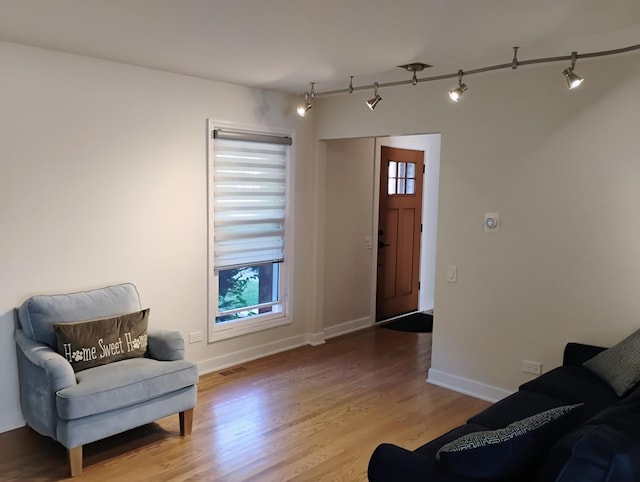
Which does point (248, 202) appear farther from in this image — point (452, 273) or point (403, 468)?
point (403, 468)

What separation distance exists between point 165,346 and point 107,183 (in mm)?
1266

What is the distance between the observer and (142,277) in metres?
4.09

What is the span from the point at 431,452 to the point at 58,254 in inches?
108

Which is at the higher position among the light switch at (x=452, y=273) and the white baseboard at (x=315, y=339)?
the light switch at (x=452, y=273)

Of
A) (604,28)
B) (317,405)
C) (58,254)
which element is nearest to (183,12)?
(58,254)

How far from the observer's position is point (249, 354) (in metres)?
4.92

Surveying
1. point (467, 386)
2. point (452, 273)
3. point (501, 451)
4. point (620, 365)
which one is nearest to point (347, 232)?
point (452, 273)

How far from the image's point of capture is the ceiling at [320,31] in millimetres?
2506

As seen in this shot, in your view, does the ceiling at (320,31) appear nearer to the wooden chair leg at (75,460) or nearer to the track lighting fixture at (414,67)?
the track lighting fixture at (414,67)

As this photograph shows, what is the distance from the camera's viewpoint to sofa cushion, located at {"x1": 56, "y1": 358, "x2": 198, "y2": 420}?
287 centimetres

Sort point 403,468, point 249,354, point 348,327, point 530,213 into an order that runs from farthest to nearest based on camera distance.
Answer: point 348,327, point 249,354, point 530,213, point 403,468

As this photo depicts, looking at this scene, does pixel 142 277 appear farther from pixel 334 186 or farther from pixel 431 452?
pixel 431 452

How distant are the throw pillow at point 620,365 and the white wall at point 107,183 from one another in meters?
2.92

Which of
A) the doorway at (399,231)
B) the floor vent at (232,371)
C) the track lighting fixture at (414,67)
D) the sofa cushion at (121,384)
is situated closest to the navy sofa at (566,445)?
the sofa cushion at (121,384)
